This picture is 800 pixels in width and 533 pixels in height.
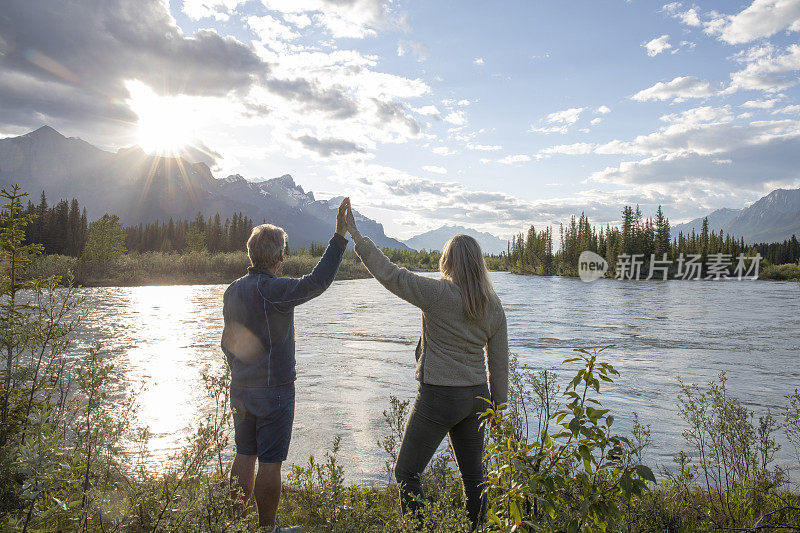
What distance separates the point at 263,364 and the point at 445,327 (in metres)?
1.47

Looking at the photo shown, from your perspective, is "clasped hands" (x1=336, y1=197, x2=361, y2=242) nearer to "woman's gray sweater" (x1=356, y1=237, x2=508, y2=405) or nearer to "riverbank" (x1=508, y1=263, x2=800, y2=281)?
"woman's gray sweater" (x1=356, y1=237, x2=508, y2=405)

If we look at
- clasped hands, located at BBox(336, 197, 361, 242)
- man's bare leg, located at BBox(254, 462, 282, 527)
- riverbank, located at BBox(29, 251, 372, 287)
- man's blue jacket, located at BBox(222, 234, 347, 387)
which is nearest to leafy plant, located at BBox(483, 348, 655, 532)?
man's blue jacket, located at BBox(222, 234, 347, 387)

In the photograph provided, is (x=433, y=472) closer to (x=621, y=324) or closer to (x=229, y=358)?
(x=229, y=358)

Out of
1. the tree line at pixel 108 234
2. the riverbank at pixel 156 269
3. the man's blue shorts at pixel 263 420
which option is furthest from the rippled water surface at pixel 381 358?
the riverbank at pixel 156 269

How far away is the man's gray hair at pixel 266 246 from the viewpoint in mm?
3762

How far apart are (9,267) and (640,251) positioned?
104694 millimetres

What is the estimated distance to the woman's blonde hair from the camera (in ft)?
12.0

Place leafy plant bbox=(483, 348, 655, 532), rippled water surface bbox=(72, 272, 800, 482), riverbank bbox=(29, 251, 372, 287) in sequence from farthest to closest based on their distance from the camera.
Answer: riverbank bbox=(29, 251, 372, 287), rippled water surface bbox=(72, 272, 800, 482), leafy plant bbox=(483, 348, 655, 532)

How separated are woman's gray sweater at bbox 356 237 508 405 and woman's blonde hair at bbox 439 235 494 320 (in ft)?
0.18

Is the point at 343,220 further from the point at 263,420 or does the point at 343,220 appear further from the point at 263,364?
the point at 263,420

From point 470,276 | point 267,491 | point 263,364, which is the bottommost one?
point 267,491

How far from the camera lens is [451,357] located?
367 cm

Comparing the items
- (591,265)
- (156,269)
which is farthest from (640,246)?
(156,269)

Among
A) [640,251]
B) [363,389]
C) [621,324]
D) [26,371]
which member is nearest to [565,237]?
[640,251]
